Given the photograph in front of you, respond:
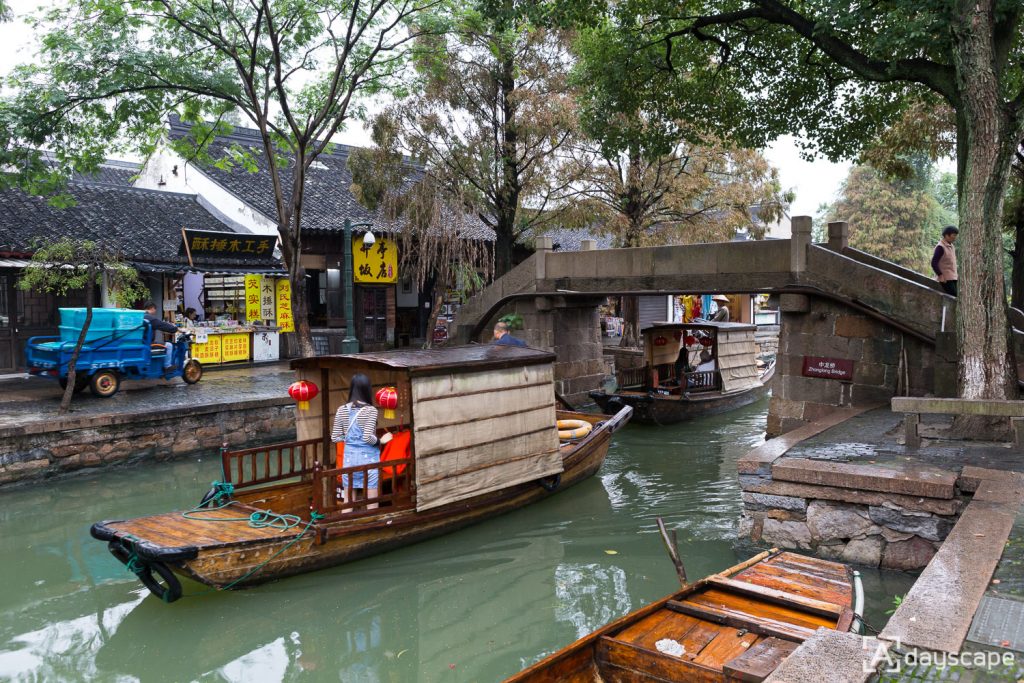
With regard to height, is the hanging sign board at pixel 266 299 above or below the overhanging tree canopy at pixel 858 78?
below

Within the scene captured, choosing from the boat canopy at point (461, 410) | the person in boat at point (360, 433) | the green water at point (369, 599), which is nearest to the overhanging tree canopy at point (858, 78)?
the green water at point (369, 599)

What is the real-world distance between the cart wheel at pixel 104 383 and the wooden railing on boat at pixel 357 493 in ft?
20.5

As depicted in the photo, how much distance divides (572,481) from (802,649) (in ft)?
22.2

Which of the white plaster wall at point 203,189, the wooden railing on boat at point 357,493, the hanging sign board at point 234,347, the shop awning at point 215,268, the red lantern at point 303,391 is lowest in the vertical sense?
the wooden railing on boat at point 357,493

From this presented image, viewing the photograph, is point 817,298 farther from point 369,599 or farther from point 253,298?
point 253,298

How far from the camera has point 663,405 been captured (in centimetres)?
1399

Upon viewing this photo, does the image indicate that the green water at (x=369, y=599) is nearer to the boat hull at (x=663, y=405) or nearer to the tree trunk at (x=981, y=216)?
the tree trunk at (x=981, y=216)

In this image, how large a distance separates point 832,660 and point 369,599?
4474 millimetres

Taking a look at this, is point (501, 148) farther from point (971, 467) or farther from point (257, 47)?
point (971, 467)

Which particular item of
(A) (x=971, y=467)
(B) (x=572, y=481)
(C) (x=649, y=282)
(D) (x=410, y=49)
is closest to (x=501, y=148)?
(D) (x=410, y=49)

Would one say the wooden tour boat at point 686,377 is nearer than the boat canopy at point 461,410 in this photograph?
No

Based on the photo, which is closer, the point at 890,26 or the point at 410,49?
the point at 890,26

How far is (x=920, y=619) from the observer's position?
3.50 meters

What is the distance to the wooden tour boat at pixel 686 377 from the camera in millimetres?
14016
